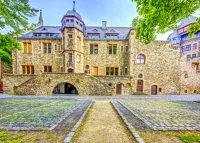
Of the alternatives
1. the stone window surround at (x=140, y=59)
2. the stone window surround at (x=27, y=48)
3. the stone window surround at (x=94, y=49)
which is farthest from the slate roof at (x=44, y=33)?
the stone window surround at (x=140, y=59)

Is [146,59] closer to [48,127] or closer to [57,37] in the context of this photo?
[57,37]

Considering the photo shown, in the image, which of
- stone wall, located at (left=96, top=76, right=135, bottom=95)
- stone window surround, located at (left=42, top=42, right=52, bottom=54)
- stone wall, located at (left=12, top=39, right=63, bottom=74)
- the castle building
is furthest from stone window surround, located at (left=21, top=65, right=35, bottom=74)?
stone wall, located at (left=96, top=76, right=135, bottom=95)

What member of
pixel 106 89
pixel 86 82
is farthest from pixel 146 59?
pixel 86 82

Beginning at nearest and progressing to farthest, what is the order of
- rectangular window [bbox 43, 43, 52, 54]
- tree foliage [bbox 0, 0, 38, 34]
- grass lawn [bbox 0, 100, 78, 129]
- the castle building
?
grass lawn [bbox 0, 100, 78, 129], tree foliage [bbox 0, 0, 38, 34], the castle building, rectangular window [bbox 43, 43, 52, 54]

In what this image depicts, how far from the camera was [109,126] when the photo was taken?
425 cm

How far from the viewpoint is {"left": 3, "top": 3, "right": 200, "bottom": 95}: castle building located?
726 inches

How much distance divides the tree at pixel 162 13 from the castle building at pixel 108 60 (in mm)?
9804

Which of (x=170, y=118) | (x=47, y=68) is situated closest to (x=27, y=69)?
(x=47, y=68)

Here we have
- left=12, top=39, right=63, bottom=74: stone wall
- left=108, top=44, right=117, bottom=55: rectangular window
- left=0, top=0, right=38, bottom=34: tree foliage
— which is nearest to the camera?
left=0, top=0, right=38, bottom=34: tree foliage

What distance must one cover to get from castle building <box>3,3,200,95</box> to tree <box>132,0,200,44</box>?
9.80m

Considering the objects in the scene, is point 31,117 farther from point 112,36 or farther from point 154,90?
point 112,36

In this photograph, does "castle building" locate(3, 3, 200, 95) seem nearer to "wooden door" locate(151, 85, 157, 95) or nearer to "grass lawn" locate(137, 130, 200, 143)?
"wooden door" locate(151, 85, 157, 95)

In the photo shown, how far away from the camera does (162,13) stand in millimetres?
6562

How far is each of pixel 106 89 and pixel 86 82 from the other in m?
2.90
